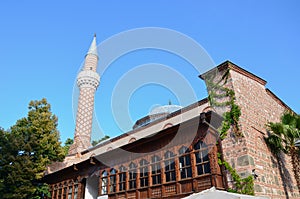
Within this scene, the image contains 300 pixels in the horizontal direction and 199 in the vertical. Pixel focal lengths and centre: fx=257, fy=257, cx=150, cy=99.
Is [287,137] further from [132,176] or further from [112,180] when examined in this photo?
[112,180]

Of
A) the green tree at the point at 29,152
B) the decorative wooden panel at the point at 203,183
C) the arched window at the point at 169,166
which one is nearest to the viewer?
the decorative wooden panel at the point at 203,183

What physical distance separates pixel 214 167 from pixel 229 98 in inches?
127

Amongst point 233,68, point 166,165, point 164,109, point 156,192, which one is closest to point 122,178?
point 156,192

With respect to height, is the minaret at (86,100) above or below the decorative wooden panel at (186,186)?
above

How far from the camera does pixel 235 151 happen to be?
981 cm

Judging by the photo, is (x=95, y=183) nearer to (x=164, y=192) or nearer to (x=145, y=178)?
(x=145, y=178)

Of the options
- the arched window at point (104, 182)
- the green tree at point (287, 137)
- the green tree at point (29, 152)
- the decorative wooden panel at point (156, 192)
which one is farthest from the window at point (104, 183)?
the green tree at point (287, 137)

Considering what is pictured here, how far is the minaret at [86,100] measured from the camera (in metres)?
30.1

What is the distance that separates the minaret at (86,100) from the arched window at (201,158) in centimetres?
2091

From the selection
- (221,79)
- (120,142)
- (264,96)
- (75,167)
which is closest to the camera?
(221,79)

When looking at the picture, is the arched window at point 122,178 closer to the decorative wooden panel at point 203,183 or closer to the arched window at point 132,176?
the arched window at point 132,176

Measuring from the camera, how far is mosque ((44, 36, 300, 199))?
967 centimetres

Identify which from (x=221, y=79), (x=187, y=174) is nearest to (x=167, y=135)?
(x=187, y=174)

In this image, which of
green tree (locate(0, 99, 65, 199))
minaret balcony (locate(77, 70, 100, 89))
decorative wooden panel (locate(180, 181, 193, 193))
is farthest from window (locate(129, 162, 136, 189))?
minaret balcony (locate(77, 70, 100, 89))
